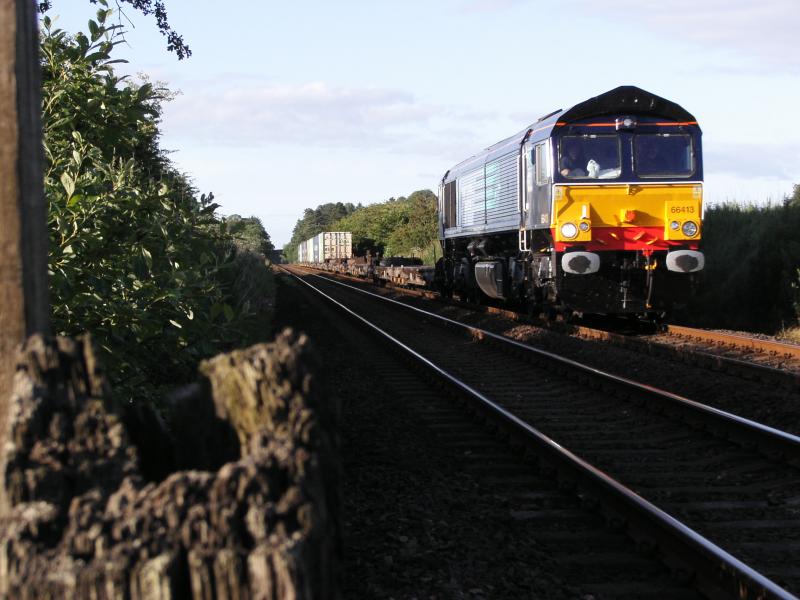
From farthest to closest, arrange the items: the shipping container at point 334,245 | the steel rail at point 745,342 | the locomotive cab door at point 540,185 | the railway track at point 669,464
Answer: the shipping container at point 334,245, the locomotive cab door at point 540,185, the steel rail at point 745,342, the railway track at point 669,464

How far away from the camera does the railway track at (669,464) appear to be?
15.1 ft

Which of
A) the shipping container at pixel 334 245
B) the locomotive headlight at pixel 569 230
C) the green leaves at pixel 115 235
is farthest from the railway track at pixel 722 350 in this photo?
the shipping container at pixel 334 245

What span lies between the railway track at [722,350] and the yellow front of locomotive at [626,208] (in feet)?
2.48

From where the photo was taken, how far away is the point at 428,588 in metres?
4.33

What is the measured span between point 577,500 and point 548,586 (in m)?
1.53

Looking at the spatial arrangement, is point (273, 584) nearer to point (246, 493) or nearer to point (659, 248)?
point (246, 493)

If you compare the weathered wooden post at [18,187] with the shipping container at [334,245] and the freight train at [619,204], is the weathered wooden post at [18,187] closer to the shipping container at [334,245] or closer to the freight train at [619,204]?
the freight train at [619,204]

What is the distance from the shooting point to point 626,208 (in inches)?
602

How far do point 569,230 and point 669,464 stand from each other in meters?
8.63

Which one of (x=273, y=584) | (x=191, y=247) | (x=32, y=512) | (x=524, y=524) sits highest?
(x=191, y=247)

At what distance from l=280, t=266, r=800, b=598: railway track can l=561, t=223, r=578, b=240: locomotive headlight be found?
3.64m

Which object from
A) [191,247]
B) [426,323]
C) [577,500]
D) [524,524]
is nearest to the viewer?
[524,524]

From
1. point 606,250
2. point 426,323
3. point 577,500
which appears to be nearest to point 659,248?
point 606,250

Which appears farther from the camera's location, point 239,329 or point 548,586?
point 239,329
